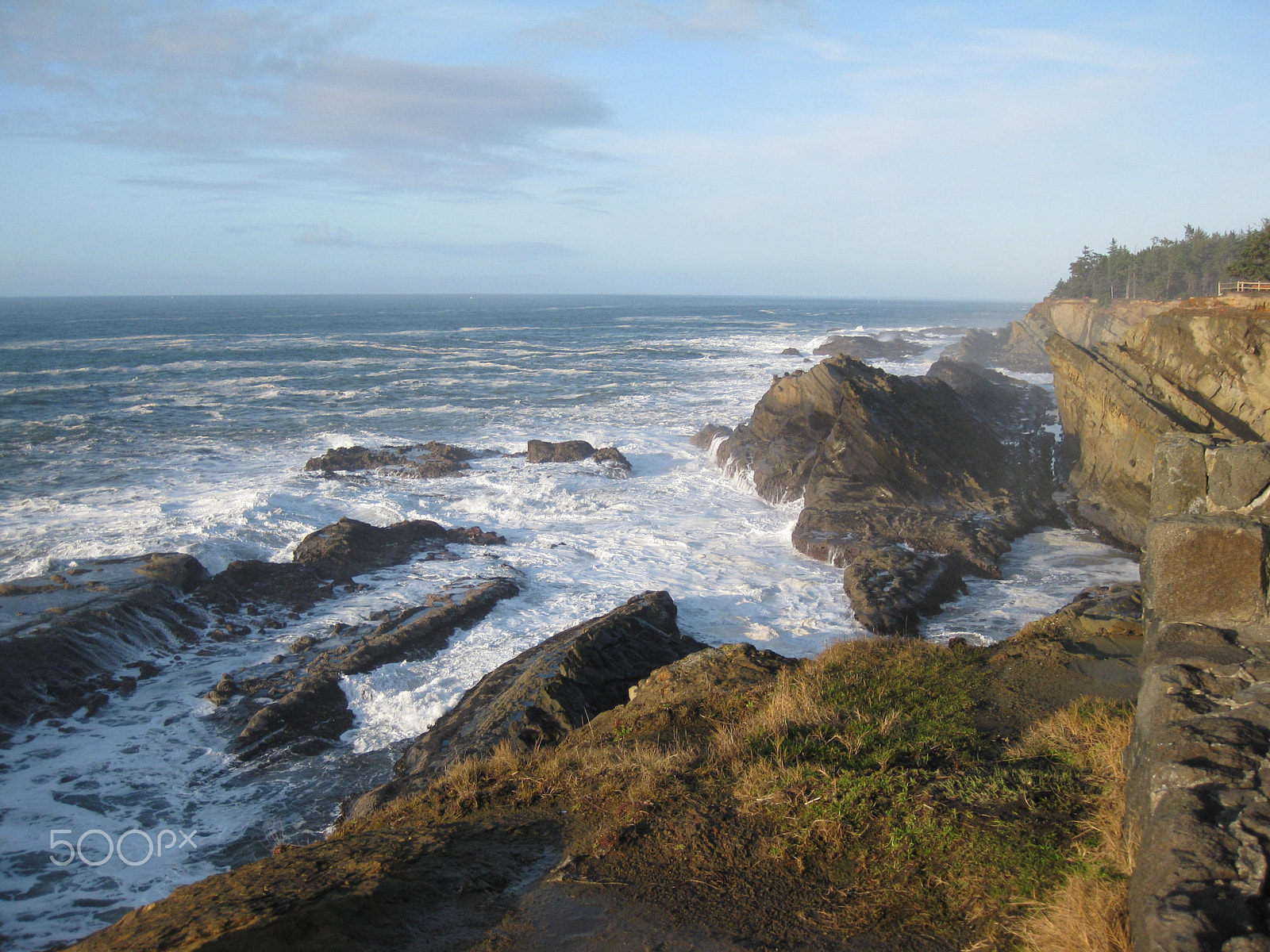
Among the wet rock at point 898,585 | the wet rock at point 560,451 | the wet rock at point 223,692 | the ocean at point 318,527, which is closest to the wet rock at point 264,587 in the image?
the ocean at point 318,527

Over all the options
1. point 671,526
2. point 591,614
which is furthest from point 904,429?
Result: point 591,614

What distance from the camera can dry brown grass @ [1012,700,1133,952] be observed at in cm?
343

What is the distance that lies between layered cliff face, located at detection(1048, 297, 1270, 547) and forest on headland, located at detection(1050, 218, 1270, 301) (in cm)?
2115

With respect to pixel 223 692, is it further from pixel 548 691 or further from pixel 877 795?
pixel 877 795

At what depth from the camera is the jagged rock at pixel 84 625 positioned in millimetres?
10250

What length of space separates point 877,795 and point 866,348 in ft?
179

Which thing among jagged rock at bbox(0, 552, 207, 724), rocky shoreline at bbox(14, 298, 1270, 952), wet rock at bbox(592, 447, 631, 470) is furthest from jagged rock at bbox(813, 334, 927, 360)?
jagged rock at bbox(0, 552, 207, 724)

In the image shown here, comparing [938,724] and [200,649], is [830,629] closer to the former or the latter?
[938,724]

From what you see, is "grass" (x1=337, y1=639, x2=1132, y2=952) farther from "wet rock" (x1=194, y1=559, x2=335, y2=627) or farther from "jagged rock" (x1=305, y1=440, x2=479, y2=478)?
"jagged rock" (x1=305, y1=440, x2=479, y2=478)

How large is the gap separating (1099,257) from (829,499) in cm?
6864

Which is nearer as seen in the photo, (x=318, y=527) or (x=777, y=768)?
(x=777, y=768)

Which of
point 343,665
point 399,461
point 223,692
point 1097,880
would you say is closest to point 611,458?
point 399,461

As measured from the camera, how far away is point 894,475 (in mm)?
18406

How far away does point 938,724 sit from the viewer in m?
6.50
